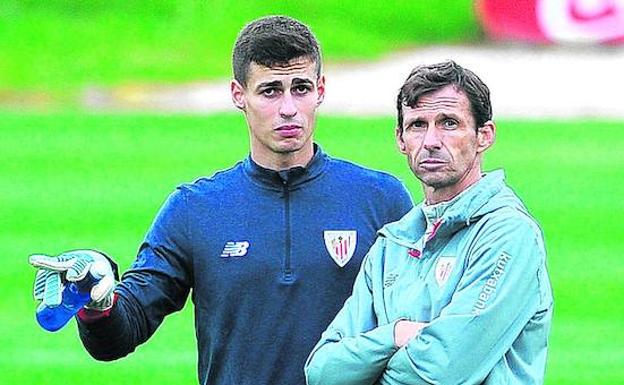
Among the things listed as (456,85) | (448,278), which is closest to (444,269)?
(448,278)

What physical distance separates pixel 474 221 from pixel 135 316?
30.9 inches

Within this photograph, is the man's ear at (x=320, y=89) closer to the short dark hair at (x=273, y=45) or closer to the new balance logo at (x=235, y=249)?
the short dark hair at (x=273, y=45)

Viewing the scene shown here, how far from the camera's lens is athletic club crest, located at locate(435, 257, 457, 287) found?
2627mm

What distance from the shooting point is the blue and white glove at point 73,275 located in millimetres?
2672

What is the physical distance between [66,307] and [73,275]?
2.3 inches

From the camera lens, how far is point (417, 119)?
273 centimetres

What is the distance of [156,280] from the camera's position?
311 centimetres

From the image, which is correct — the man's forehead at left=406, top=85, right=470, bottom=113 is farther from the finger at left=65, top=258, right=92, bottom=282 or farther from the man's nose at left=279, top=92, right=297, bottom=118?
the finger at left=65, top=258, right=92, bottom=282

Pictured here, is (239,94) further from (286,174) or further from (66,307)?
(66,307)

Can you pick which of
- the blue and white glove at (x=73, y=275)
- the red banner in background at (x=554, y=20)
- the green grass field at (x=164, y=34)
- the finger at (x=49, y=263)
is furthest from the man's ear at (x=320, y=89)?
the red banner in background at (x=554, y=20)

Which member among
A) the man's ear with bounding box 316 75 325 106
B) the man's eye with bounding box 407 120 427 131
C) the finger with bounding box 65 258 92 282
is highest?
the man's ear with bounding box 316 75 325 106

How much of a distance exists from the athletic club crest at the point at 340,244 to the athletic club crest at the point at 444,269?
0.42 meters

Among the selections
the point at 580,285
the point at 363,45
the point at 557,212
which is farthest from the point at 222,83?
the point at 580,285

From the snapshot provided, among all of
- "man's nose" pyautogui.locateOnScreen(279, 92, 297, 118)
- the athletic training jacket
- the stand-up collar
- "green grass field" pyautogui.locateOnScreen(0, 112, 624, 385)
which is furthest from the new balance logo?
"green grass field" pyautogui.locateOnScreen(0, 112, 624, 385)
